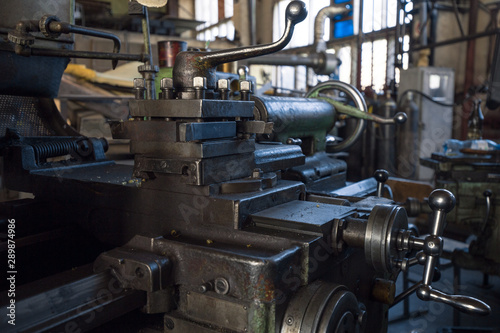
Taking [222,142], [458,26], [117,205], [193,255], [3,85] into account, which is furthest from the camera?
[458,26]

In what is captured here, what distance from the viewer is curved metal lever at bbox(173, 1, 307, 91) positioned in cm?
86

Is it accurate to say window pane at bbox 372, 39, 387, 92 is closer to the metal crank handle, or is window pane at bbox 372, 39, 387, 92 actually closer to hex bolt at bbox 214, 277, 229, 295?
the metal crank handle

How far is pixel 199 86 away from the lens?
0.87 meters

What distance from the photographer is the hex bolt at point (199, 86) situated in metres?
0.87

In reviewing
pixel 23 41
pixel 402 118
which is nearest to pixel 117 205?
pixel 23 41

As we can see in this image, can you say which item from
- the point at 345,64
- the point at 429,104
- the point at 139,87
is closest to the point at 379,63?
the point at 345,64

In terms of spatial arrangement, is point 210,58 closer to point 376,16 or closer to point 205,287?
point 205,287

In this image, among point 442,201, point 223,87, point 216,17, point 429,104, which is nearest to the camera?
point 442,201

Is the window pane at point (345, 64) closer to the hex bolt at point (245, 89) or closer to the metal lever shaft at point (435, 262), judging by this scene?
the hex bolt at point (245, 89)

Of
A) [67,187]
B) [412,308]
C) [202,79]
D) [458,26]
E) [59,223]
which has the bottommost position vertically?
[412,308]

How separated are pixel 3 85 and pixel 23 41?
33 centimetres

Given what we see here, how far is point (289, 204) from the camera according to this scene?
3.20 feet

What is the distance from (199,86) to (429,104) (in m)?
4.56

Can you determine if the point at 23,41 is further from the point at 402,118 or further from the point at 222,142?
the point at 402,118
